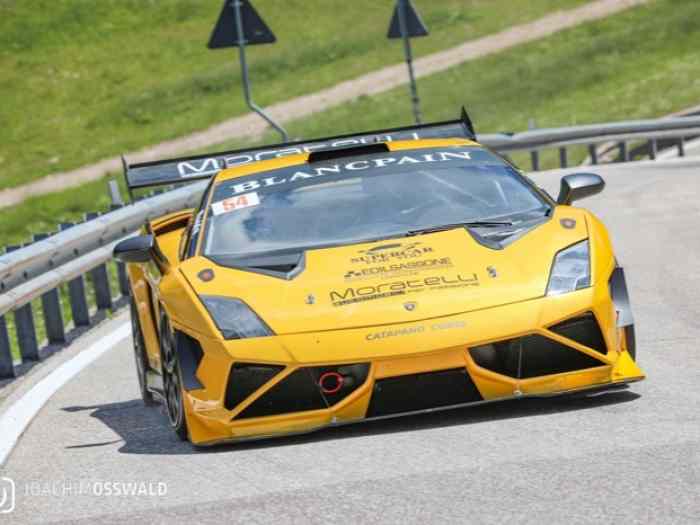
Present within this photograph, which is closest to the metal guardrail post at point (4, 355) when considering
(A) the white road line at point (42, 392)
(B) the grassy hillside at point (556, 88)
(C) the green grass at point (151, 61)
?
(A) the white road line at point (42, 392)

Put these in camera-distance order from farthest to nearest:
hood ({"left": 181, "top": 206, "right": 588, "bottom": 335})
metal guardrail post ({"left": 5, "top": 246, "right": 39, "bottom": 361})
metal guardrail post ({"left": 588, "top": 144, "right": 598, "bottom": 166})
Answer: metal guardrail post ({"left": 588, "top": 144, "right": 598, "bottom": 166})
metal guardrail post ({"left": 5, "top": 246, "right": 39, "bottom": 361})
hood ({"left": 181, "top": 206, "right": 588, "bottom": 335})

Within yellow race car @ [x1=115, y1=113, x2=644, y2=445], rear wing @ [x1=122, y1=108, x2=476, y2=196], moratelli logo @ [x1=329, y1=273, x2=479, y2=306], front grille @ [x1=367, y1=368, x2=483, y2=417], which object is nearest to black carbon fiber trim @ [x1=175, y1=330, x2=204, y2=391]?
yellow race car @ [x1=115, y1=113, x2=644, y2=445]

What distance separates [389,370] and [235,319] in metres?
0.67

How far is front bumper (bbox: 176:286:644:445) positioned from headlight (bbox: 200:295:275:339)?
52 mm

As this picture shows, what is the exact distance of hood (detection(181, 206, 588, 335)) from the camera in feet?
23.1

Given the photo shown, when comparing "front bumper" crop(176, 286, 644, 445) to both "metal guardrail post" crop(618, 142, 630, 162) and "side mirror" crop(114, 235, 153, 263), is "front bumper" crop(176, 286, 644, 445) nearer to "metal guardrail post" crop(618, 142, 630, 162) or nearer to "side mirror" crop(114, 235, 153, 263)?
"side mirror" crop(114, 235, 153, 263)

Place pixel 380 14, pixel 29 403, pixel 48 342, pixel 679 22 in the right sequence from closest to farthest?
pixel 29 403 → pixel 48 342 → pixel 679 22 → pixel 380 14

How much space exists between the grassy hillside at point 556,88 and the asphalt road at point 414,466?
2132 centimetres

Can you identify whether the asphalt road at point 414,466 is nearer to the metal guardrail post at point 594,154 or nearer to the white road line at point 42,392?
the white road line at point 42,392

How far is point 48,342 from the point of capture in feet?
39.1

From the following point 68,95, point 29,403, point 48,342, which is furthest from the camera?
point 68,95

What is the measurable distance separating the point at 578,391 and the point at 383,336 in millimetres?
832

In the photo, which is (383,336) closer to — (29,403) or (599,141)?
(29,403)

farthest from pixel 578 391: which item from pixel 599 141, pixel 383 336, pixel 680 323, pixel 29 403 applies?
pixel 599 141
